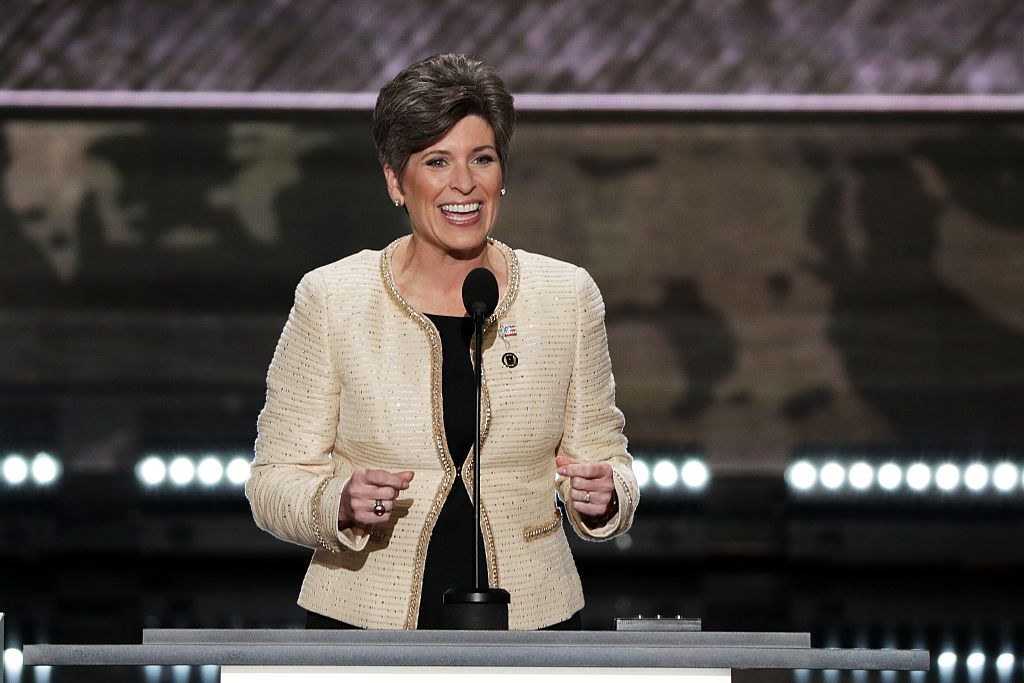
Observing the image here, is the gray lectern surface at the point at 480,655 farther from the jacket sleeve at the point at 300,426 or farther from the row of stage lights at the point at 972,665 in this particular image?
the row of stage lights at the point at 972,665

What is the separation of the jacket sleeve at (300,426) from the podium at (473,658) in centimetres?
51

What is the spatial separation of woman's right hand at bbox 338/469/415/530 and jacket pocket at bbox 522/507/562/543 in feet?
0.87

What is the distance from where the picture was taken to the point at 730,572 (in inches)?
235

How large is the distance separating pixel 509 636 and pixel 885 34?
4.16 meters

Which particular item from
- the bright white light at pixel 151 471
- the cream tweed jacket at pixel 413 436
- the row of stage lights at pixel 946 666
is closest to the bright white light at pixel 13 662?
the row of stage lights at pixel 946 666

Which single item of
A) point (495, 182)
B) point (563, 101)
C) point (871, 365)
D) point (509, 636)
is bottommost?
point (509, 636)

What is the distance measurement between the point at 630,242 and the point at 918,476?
1.42m

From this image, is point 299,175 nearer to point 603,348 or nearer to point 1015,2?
point 1015,2

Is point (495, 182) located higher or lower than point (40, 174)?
lower

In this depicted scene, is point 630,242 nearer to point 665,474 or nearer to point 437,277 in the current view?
point 665,474

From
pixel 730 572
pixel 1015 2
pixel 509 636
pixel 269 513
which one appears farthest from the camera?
pixel 730 572

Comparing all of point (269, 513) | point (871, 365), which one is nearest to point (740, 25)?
point (871, 365)

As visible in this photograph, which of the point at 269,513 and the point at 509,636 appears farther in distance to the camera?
the point at 269,513

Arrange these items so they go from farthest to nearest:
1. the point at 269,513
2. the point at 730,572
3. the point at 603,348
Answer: the point at 730,572
the point at 603,348
the point at 269,513
